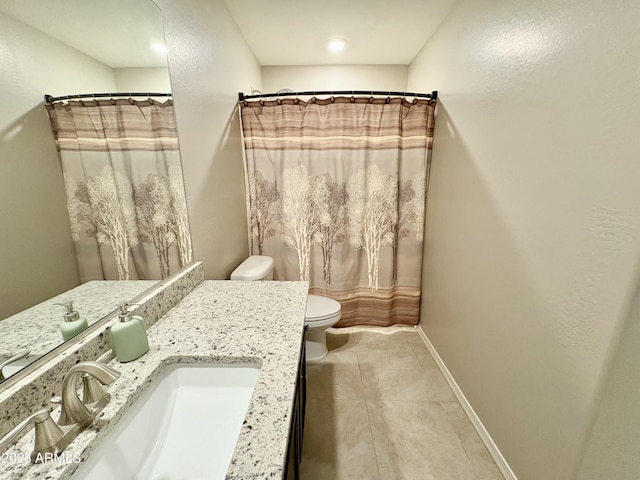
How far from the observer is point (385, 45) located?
2098mm

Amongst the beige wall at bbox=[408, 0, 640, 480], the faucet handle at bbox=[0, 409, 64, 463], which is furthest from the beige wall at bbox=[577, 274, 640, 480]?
the faucet handle at bbox=[0, 409, 64, 463]

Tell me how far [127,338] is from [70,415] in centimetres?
22

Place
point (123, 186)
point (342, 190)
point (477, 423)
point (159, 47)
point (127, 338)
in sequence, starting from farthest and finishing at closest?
1. point (342, 190)
2. point (477, 423)
3. point (159, 47)
4. point (123, 186)
5. point (127, 338)

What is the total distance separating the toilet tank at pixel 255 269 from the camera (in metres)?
1.59

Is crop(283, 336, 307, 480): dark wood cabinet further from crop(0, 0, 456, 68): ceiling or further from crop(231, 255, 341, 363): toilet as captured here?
crop(0, 0, 456, 68): ceiling

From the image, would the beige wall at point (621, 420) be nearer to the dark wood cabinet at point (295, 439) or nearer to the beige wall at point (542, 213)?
the beige wall at point (542, 213)

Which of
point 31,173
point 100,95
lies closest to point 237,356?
point 31,173

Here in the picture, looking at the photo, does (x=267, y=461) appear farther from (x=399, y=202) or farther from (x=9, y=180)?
(x=399, y=202)

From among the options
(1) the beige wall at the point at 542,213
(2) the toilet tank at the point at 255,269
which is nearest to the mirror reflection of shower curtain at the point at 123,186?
(2) the toilet tank at the point at 255,269

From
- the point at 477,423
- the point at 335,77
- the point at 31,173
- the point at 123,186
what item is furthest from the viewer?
the point at 335,77

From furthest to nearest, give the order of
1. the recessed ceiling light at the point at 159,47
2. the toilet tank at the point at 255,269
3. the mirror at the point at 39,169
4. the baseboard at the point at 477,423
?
the toilet tank at the point at 255,269, the baseboard at the point at 477,423, the recessed ceiling light at the point at 159,47, the mirror at the point at 39,169

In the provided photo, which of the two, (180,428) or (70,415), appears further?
(180,428)

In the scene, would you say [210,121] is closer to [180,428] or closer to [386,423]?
[180,428]

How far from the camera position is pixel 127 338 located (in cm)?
71
